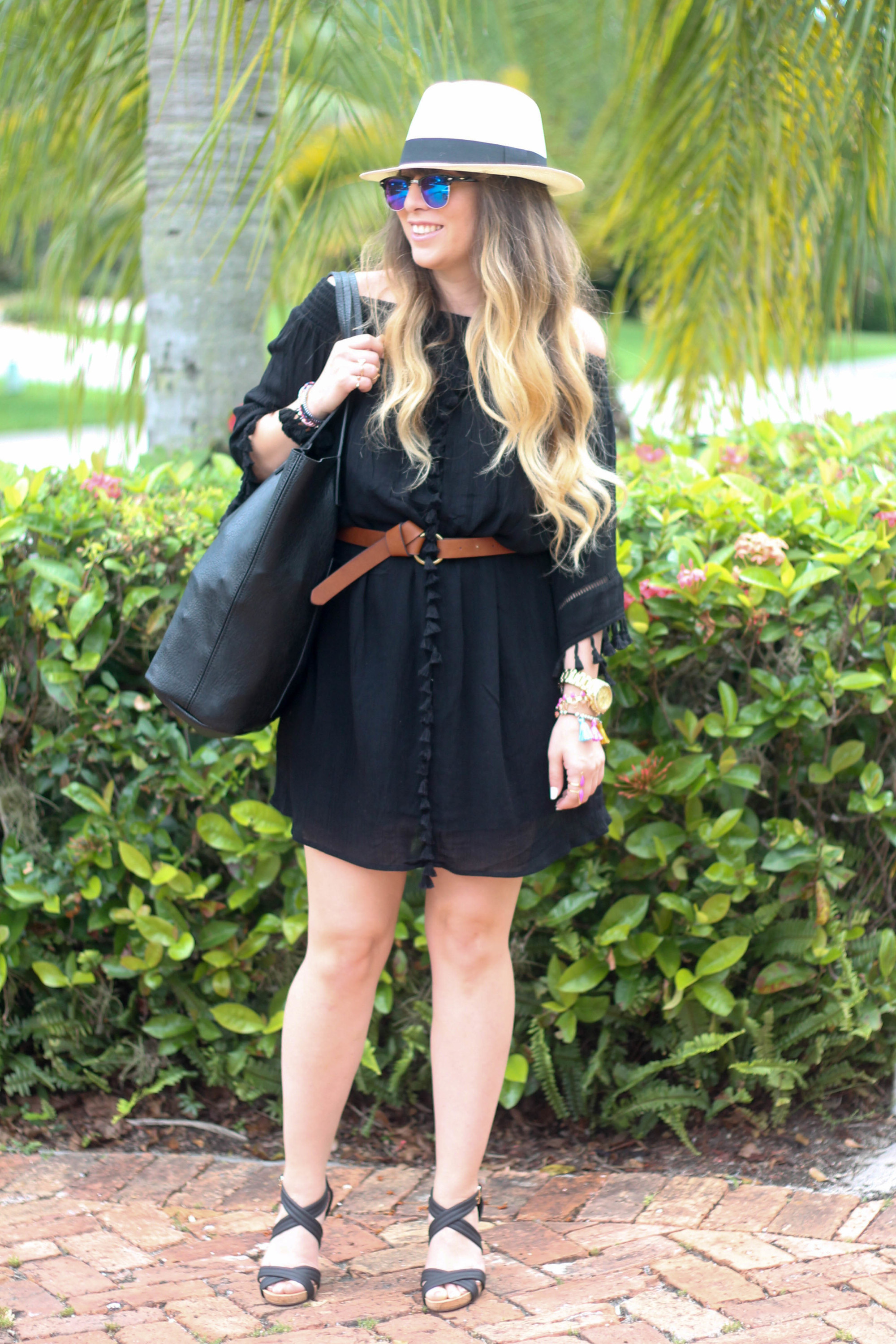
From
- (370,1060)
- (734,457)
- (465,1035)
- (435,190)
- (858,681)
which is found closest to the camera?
(435,190)

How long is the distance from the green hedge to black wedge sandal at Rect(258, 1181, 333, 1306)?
20.3 inches

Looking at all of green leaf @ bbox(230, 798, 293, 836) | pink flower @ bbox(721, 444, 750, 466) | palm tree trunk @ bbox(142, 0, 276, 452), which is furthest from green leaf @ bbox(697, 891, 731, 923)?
palm tree trunk @ bbox(142, 0, 276, 452)

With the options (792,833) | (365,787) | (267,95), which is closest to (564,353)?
(365,787)

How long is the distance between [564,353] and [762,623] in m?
0.83

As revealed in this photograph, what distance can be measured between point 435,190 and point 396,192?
7cm

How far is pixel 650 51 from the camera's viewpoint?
12.7 feet

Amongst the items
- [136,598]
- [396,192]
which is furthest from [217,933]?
[396,192]

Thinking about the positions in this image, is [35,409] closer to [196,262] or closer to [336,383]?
[196,262]

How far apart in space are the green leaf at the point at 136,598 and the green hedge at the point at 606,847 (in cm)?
3

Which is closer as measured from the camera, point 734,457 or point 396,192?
point 396,192

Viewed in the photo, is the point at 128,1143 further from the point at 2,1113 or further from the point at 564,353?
the point at 564,353

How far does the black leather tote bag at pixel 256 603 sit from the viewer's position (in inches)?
80.2

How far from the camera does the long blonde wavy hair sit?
2.03m

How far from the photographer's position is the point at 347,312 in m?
2.15
